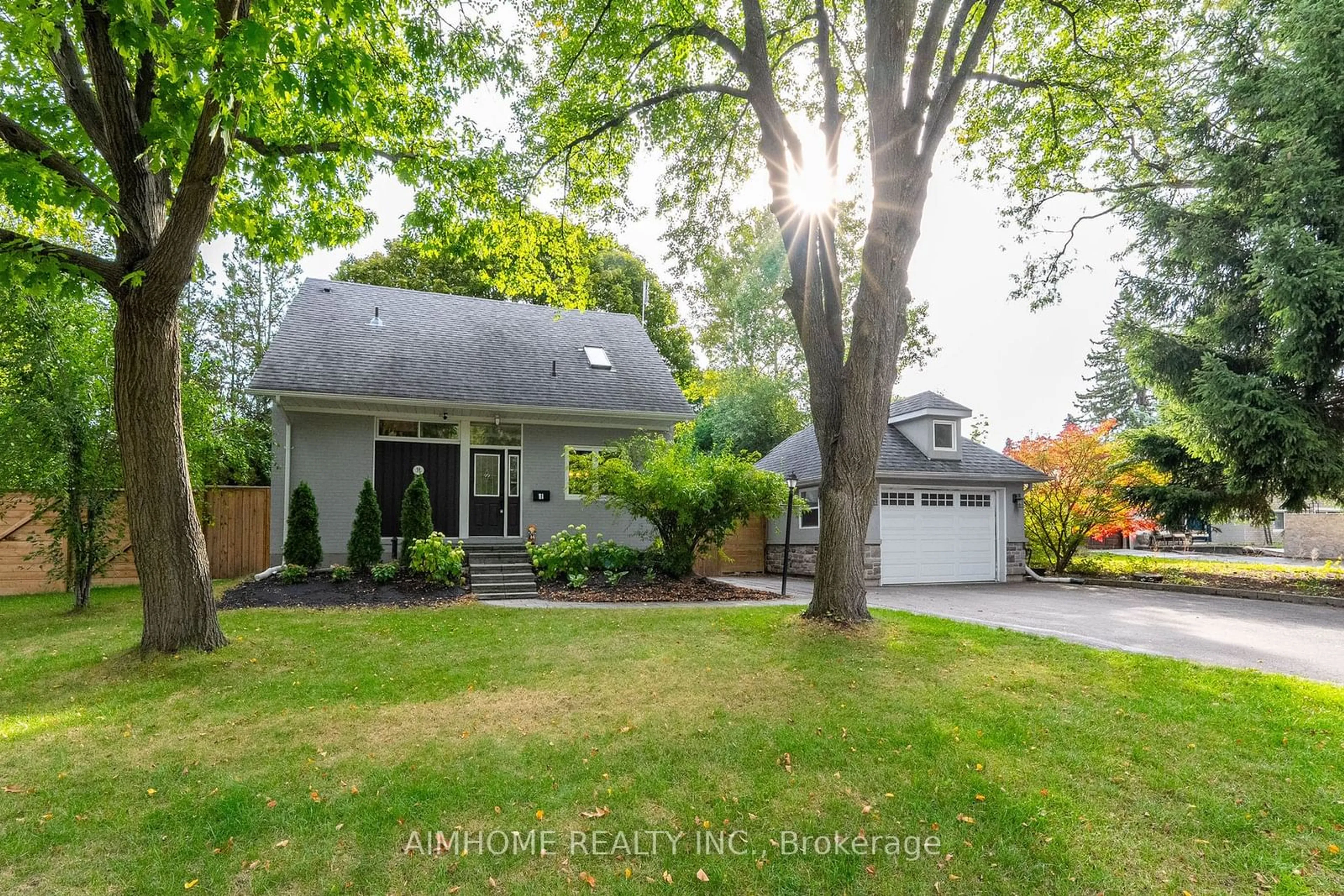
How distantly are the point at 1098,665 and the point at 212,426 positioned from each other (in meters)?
12.8

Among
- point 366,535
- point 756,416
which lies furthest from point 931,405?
point 366,535

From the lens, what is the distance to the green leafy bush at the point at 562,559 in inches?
428

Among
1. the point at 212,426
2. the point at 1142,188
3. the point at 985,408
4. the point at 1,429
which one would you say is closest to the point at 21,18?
the point at 1,429

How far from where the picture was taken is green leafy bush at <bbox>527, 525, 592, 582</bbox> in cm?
1087

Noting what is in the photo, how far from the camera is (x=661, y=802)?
3.29m

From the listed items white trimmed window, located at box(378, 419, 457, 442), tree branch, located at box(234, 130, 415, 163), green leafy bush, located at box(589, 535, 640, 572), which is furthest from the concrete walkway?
tree branch, located at box(234, 130, 415, 163)

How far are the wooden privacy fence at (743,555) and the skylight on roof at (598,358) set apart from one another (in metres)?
4.71

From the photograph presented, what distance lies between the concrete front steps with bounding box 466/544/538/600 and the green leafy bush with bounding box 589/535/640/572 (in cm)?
111

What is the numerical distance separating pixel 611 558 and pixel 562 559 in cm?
88

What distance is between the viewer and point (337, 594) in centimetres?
938

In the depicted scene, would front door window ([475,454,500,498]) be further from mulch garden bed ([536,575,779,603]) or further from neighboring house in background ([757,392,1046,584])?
neighboring house in background ([757,392,1046,584])

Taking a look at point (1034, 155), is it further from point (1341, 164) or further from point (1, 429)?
point (1, 429)

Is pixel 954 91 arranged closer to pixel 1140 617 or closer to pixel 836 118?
pixel 836 118

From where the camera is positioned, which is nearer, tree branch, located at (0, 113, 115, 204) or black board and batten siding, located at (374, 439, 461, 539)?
tree branch, located at (0, 113, 115, 204)
